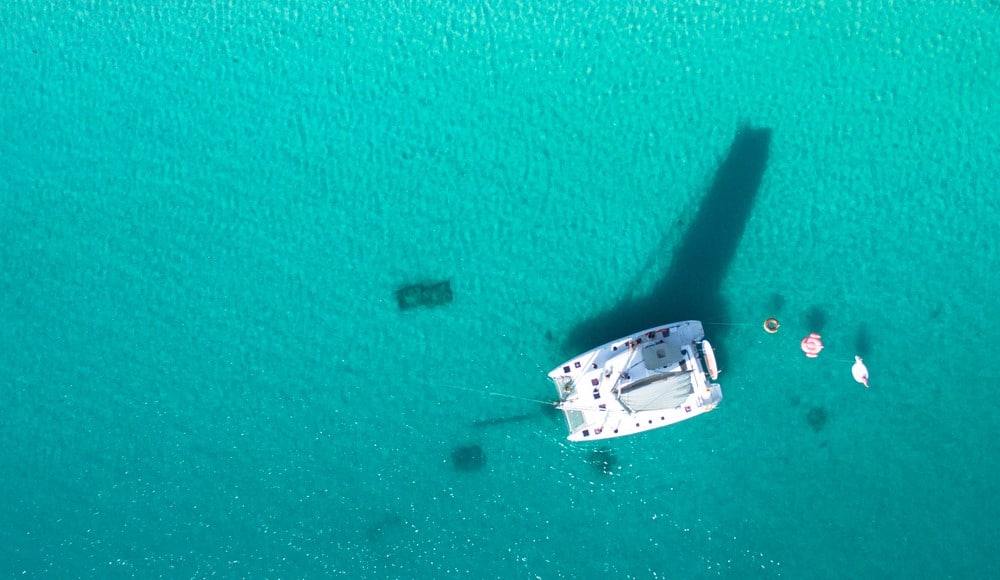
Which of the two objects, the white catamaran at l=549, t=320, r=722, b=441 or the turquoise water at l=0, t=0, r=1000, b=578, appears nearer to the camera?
the white catamaran at l=549, t=320, r=722, b=441

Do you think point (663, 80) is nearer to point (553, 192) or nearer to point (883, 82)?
point (553, 192)

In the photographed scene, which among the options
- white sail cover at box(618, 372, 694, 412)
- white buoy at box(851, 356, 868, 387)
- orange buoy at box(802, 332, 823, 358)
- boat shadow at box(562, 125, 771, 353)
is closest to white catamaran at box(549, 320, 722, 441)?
white sail cover at box(618, 372, 694, 412)

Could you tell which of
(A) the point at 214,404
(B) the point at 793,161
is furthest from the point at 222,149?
(B) the point at 793,161

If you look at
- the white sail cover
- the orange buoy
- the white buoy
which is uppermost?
the white sail cover

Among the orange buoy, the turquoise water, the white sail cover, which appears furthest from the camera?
the turquoise water

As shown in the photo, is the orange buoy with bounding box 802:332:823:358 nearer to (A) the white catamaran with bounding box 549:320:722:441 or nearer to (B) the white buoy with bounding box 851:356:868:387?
(B) the white buoy with bounding box 851:356:868:387

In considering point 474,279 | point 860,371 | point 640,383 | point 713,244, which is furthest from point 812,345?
point 474,279

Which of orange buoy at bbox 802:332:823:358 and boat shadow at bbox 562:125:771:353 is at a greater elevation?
boat shadow at bbox 562:125:771:353
